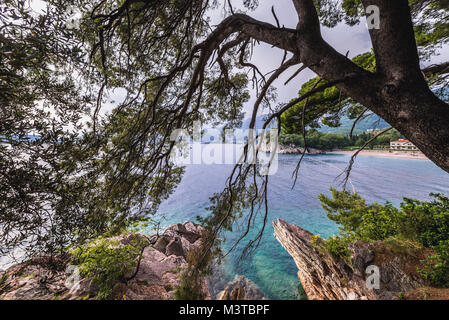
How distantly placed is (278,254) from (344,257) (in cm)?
409

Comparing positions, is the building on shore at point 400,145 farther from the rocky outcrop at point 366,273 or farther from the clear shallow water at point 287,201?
the rocky outcrop at point 366,273

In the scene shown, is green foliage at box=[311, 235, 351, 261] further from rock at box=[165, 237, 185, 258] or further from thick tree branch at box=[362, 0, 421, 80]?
rock at box=[165, 237, 185, 258]

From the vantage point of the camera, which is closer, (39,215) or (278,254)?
(39,215)

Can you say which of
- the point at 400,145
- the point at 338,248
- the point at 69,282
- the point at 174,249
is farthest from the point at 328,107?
the point at 400,145

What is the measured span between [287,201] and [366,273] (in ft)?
32.3

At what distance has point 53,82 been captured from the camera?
1654 mm

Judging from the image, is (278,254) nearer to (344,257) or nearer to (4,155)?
(344,257)

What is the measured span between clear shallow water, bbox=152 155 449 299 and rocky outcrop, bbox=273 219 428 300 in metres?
1.79

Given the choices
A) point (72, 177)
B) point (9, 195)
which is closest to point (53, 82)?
point (72, 177)

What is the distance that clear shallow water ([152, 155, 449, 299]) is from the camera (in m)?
6.27
